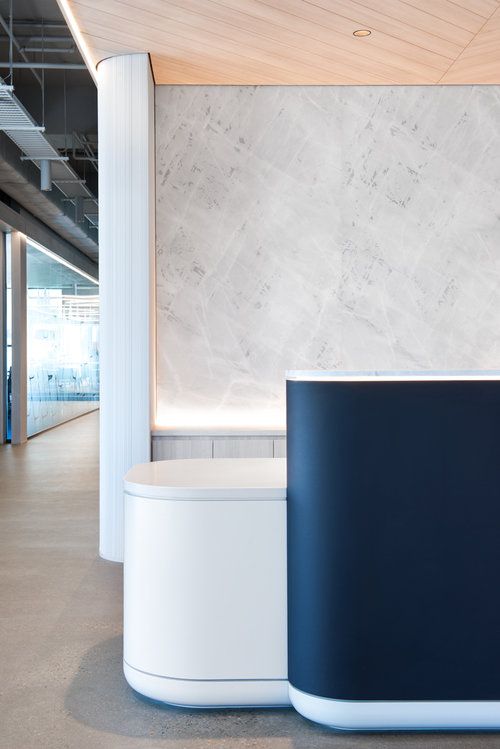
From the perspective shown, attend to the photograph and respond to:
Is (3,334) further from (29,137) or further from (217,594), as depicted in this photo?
(217,594)

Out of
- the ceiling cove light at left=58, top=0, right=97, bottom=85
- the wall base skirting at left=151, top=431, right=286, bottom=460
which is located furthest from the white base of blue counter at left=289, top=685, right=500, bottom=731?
the ceiling cove light at left=58, top=0, right=97, bottom=85

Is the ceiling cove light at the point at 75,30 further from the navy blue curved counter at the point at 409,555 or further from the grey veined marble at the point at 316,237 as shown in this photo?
the navy blue curved counter at the point at 409,555

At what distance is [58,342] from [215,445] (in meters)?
12.9

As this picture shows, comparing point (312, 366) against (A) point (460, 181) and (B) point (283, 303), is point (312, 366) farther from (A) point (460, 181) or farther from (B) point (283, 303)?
(A) point (460, 181)

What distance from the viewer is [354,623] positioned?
9.46 ft

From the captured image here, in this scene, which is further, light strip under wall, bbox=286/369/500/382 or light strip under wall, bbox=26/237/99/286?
light strip under wall, bbox=26/237/99/286

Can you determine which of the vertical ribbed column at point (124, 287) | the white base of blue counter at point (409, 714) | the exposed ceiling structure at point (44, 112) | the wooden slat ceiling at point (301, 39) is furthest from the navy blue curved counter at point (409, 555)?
the exposed ceiling structure at point (44, 112)

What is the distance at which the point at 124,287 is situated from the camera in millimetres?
5473

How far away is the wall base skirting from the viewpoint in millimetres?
5566

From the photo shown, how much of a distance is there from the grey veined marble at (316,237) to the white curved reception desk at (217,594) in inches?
115

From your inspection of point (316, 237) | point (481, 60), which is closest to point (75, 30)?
point (316, 237)

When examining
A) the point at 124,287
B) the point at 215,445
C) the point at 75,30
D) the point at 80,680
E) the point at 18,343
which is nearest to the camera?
the point at 80,680

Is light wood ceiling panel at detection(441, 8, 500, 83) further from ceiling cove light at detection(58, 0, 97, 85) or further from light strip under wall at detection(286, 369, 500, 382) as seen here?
light strip under wall at detection(286, 369, 500, 382)

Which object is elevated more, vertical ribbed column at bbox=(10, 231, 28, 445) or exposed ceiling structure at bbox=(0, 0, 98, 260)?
exposed ceiling structure at bbox=(0, 0, 98, 260)
